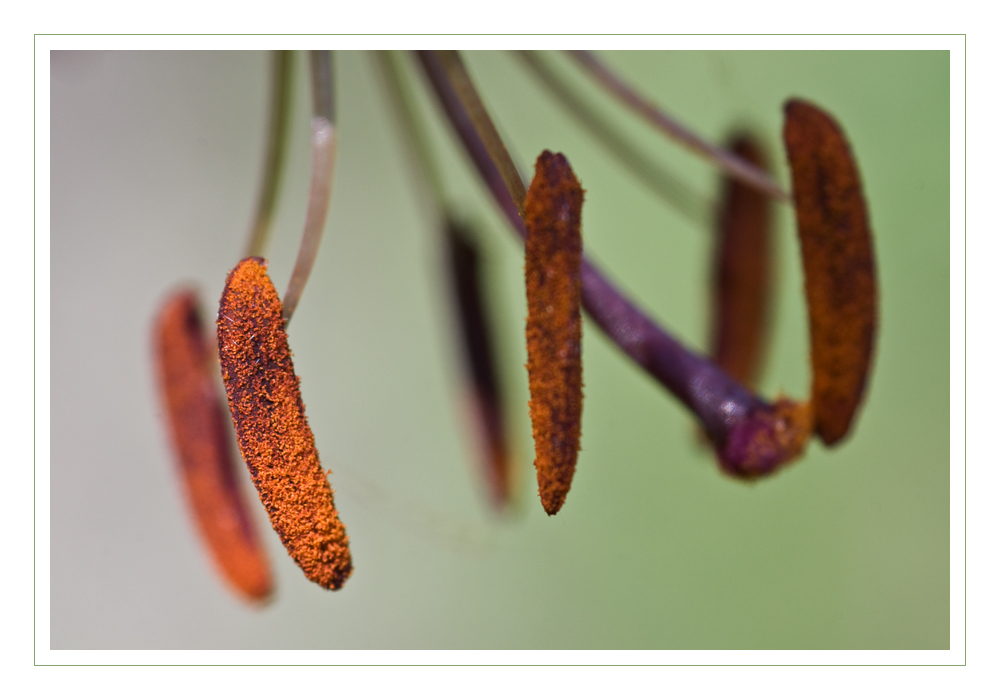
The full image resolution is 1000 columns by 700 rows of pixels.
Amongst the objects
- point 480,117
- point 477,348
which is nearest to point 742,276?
point 477,348

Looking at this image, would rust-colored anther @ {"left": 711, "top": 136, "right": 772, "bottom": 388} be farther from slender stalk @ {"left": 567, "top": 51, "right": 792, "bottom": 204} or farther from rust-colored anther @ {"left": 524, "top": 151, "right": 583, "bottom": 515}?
rust-colored anther @ {"left": 524, "top": 151, "right": 583, "bottom": 515}

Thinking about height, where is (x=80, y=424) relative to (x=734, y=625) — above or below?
above

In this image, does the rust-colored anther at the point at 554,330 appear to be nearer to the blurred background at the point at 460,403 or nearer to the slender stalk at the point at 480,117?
the slender stalk at the point at 480,117

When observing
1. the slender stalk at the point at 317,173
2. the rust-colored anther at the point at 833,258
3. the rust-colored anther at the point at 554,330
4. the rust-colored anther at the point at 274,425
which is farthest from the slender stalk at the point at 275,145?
the rust-colored anther at the point at 833,258

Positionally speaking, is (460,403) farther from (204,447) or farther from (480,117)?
(480,117)
